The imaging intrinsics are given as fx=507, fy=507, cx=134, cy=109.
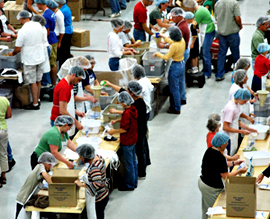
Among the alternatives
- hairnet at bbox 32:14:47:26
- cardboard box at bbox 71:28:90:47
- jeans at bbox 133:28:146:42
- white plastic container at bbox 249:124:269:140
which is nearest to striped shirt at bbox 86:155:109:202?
white plastic container at bbox 249:124:269:140

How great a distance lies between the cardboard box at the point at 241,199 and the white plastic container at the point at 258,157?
1.08 m

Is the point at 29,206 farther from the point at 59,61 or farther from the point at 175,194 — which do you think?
the point at 59,61

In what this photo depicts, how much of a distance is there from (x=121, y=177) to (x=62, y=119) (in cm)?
156

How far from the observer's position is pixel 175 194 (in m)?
7.17

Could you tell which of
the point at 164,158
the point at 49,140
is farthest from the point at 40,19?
the point at 49,140

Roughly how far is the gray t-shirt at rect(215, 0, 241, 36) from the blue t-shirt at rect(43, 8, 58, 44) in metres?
3.55

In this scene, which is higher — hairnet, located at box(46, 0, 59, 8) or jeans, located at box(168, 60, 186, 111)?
hairnet, located at box(46, 0, 59, 8)

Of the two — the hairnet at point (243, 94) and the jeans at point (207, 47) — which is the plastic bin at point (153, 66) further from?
the hairnet at point (243, 94)

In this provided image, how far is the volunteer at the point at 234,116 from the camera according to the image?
6.62 meters

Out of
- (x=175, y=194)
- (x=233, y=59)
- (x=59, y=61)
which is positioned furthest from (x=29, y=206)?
(x=233, y=59)

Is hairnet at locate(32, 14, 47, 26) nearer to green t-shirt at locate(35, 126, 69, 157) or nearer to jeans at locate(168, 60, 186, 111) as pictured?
jeans at locate(168, 60, 186, 111)

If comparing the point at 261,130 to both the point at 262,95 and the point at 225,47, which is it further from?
the point at 225,47

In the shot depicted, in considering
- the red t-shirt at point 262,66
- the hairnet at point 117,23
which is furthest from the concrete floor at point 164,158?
the hairnet at point 117,23

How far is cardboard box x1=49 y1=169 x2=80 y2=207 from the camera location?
5.55 metres
